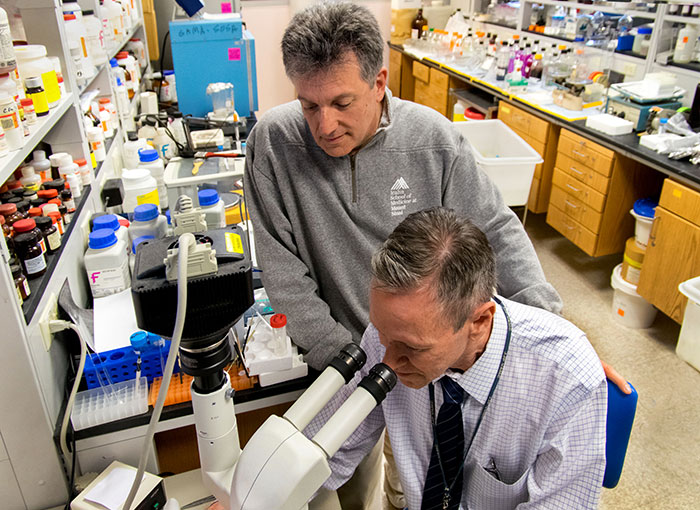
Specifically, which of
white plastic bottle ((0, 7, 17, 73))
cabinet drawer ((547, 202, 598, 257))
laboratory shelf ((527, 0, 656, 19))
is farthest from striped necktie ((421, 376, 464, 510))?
laboratory shelf ((527, 0, 656, 19))

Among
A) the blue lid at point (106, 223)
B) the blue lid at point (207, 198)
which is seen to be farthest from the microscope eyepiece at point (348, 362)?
the blue lid at point (106, 223)

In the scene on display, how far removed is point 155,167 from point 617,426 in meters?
1.78

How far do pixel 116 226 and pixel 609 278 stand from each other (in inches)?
113

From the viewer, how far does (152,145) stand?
242 cm

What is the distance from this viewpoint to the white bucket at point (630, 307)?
9.09 ft

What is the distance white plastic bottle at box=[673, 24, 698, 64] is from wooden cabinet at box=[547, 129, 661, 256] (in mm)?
698

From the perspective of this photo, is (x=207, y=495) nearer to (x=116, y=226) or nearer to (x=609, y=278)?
(x=116, y=226)

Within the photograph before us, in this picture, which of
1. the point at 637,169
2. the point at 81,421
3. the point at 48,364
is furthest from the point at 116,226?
the point at 637,169

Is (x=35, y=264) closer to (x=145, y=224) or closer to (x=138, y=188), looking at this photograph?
(x=145, y=224)

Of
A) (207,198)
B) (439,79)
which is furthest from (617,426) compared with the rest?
(439,79)

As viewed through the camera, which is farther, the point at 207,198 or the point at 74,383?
the point at 207,198

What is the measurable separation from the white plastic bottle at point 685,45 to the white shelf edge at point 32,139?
3.20 metres

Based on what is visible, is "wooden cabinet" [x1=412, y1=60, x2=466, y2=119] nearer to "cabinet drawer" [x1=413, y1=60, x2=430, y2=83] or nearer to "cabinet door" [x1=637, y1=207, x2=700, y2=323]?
"cabinet drawer" [x1=413, y1=60, x2=430, y2=83]

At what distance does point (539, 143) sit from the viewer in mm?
3480
